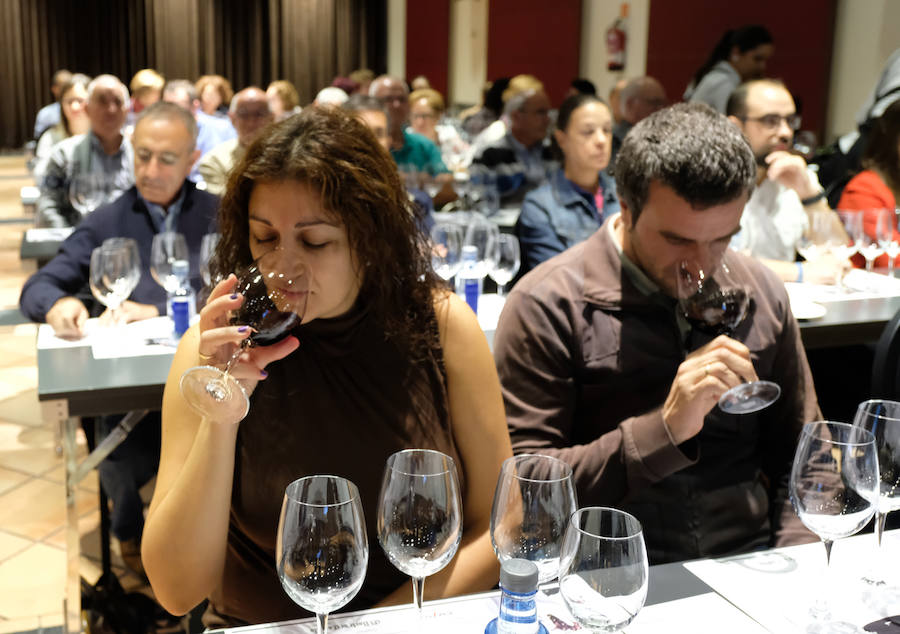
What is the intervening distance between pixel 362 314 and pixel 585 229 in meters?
2.64

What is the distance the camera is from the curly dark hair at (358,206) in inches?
59.2

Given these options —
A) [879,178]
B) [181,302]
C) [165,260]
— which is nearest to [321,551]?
[181,302]

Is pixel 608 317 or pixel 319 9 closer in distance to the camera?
pixel 608 317

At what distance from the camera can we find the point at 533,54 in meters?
11.1

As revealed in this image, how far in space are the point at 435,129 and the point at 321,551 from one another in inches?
293

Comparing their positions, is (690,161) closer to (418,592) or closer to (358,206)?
(358,206)

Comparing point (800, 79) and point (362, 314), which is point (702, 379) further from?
point (800, 79)

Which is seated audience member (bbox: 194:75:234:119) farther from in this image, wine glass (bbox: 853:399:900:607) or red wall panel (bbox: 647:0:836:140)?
wine glass (bbox: 853:399:900:607)

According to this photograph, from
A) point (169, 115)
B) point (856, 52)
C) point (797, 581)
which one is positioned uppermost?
point (856, 52)

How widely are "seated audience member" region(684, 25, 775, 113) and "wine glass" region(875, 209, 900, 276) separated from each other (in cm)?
331

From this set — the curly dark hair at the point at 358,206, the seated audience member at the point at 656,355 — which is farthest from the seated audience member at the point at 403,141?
the curly dark hair at the point at 358,206

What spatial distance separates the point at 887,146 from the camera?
11.7 ft

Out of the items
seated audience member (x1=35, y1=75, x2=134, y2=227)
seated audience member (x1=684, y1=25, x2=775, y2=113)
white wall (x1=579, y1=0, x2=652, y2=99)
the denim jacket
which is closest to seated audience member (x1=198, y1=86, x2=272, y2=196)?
seated audience member (x1=35, y1=75, x2=134, y2=227)

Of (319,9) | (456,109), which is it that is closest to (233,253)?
(456,109)
